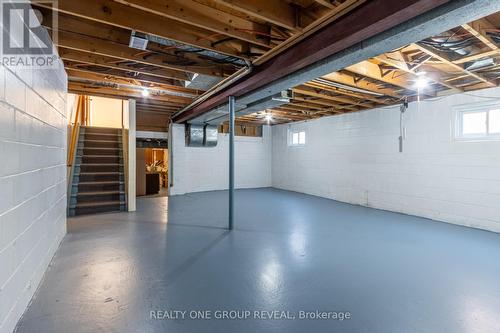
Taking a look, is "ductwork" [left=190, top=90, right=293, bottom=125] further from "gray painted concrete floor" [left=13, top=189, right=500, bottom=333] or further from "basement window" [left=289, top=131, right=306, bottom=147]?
"basement window" [left=289, top=131, right=306, bottom=147]

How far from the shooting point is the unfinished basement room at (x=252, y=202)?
170 cm

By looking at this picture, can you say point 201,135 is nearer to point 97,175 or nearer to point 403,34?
point 97,175

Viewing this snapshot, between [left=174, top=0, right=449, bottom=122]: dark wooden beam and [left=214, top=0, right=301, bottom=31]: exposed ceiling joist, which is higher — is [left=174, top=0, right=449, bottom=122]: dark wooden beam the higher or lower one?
the lower one

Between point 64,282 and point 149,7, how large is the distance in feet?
7.60

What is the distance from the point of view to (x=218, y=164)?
773cm

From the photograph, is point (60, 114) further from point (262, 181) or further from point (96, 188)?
point (262, 181)

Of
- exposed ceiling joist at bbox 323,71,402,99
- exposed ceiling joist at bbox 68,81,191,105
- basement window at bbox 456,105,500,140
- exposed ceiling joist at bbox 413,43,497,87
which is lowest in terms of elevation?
basement window at bbox 456,105,500,140

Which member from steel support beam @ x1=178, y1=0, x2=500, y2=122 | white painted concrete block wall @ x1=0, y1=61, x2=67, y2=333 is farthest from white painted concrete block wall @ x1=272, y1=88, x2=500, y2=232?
white painted concrete block wall @ x1=0, y1=61, x2=67, y2=333

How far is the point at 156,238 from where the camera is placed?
3299 mm

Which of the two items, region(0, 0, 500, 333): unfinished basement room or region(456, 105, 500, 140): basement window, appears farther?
region(456, 105, 500, 140): basement window

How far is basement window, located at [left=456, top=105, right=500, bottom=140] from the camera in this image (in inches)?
148

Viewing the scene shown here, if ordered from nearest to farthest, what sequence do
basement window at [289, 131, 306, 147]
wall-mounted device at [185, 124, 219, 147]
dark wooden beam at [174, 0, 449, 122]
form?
1. dark wooden beam at [174, 0, 449, 122]
2. wall-mounted device at [185, 124, 219, 147]
3. basement window at [289, 131, 306, 147]

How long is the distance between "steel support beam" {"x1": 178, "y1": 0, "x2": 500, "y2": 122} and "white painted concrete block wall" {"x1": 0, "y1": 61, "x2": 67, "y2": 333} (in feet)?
7.29

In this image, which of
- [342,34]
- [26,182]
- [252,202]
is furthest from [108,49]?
[252,202]
